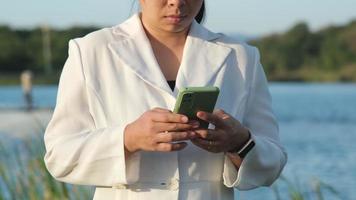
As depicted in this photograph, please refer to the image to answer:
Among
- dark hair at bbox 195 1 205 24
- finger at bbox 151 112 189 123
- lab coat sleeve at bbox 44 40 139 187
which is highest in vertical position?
dark hair at bbox 195 1 205 24

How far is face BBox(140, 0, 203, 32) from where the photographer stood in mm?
2617

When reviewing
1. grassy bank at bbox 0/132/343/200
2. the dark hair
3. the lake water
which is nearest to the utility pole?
the lake water

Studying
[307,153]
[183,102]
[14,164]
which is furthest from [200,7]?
[307,153]

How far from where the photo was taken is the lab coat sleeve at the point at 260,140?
2.72 metres

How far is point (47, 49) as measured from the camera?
5444 cm

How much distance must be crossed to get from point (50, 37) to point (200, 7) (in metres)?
54.2

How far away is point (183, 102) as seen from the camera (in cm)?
243

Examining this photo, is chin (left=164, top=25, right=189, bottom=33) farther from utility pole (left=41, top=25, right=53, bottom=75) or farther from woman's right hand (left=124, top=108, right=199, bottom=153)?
utility pole (left=41, top=25, right=53, bottom=75)

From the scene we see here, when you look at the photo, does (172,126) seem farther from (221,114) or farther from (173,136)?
(221,114)

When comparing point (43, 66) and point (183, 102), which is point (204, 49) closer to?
point (183, 102)

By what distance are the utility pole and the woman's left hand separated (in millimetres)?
51989

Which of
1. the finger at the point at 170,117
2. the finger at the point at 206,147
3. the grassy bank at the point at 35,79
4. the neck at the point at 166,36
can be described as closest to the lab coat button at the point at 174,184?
the finger at the point at 206,147

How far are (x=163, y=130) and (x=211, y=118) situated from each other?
0.39 ft

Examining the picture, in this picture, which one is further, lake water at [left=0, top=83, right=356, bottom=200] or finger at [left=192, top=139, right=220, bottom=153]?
lake water at [left=0, top=83, right=356, bottom=200]
